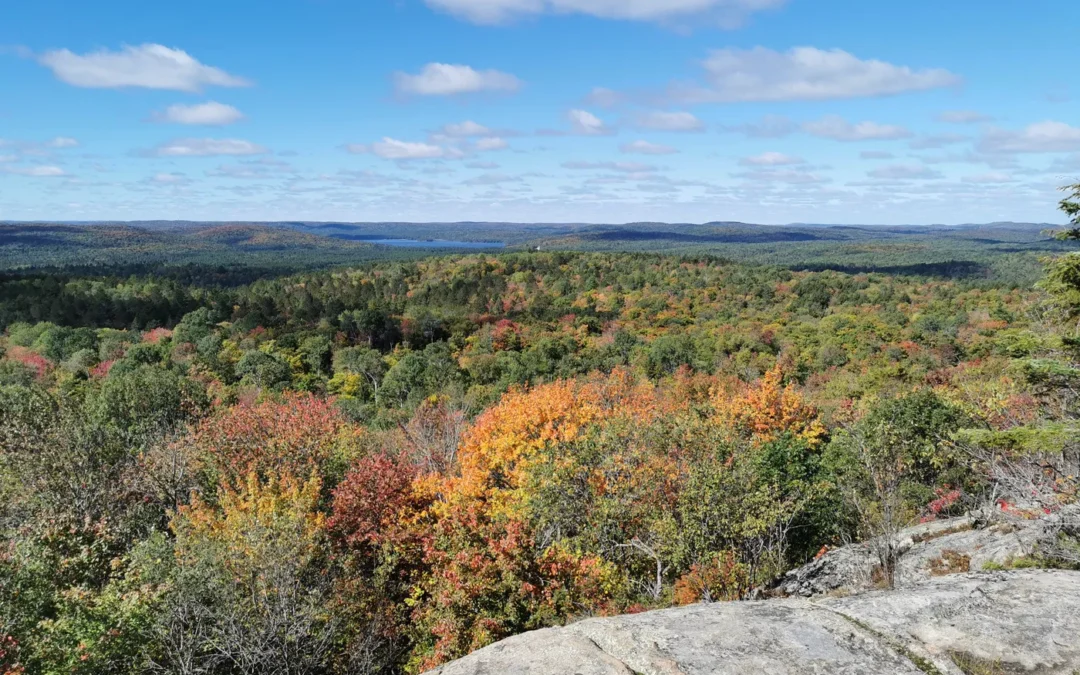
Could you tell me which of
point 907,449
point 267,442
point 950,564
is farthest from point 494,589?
point 907,449

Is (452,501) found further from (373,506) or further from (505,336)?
(505,336)

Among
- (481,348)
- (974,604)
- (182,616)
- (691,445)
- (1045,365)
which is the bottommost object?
(481,348)

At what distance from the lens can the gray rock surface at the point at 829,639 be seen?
8.69 m

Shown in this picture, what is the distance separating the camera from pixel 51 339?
84.1 m

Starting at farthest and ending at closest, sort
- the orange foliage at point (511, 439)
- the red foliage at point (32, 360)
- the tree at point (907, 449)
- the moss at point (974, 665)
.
A: the red foliage at point (32, 360)
the tree at point (907, 449)
the orange foliage at point (511, 439)
the moss at point (974, 665)

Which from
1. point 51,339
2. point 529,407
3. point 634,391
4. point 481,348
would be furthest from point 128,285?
point 529,407

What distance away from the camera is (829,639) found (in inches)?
364

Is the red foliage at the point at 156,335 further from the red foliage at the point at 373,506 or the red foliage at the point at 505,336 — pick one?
the red foliage at the point at 373,506

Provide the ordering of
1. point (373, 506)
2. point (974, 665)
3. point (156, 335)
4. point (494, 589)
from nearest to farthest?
point (974, 665) < point (494, 589) < point (373, 506) < point (156, 335)

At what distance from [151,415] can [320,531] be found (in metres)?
27.7

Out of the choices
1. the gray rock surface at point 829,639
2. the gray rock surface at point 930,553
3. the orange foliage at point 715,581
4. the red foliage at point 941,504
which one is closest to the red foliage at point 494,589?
the orange foliage at point 715,581

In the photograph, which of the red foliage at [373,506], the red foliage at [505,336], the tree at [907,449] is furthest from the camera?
the red foliage at [505,336]

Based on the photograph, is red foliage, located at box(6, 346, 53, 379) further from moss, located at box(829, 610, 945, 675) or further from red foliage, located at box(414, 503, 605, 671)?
moss, located at box(829, 610, 945, 675)

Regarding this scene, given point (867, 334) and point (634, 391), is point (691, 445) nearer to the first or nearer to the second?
point (634, 391)
